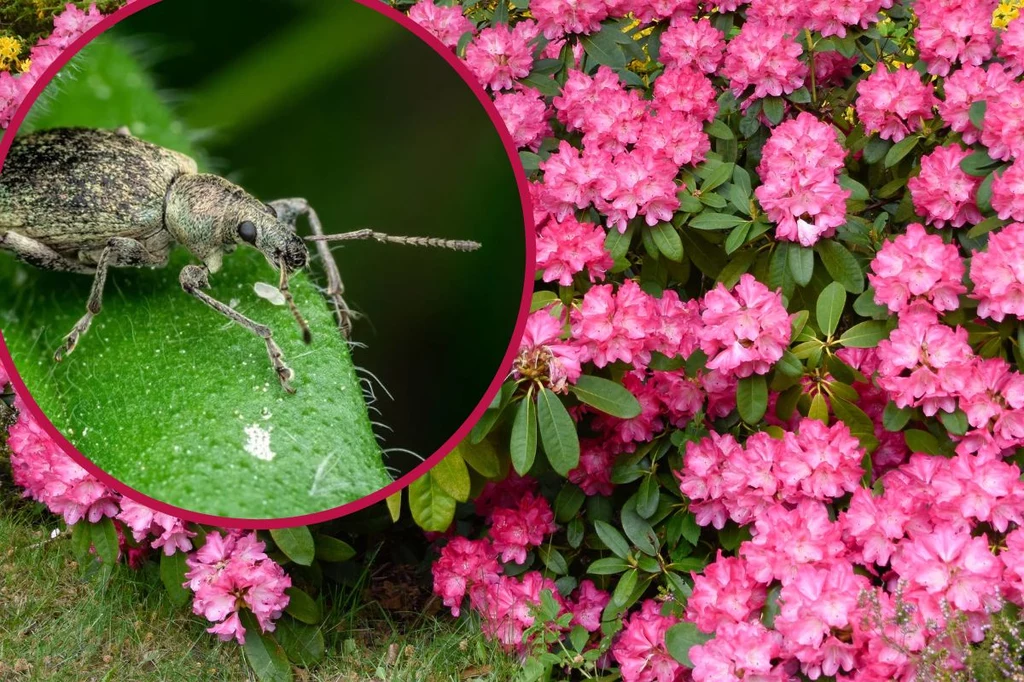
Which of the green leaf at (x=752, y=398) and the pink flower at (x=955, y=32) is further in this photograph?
the pink flower at (x=955, y=32)

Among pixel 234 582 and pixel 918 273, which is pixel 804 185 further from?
pixel 234 582

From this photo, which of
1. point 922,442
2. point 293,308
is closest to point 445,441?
point 293,308

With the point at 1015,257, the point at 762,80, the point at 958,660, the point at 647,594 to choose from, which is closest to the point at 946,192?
the point at 1015,257

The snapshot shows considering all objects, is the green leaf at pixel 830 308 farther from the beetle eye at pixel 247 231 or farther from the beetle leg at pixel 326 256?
the beetle eye at pixel 247 231

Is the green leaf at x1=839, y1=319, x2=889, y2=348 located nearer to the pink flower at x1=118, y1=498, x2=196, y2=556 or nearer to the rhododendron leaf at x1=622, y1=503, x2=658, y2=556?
the rhododendron leaf at x1=622, y1=503, x2=658, y2=556

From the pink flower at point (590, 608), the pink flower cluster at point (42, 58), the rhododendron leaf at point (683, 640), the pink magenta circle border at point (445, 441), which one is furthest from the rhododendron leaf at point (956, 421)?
the pink flower cluster at point (42, 58)
